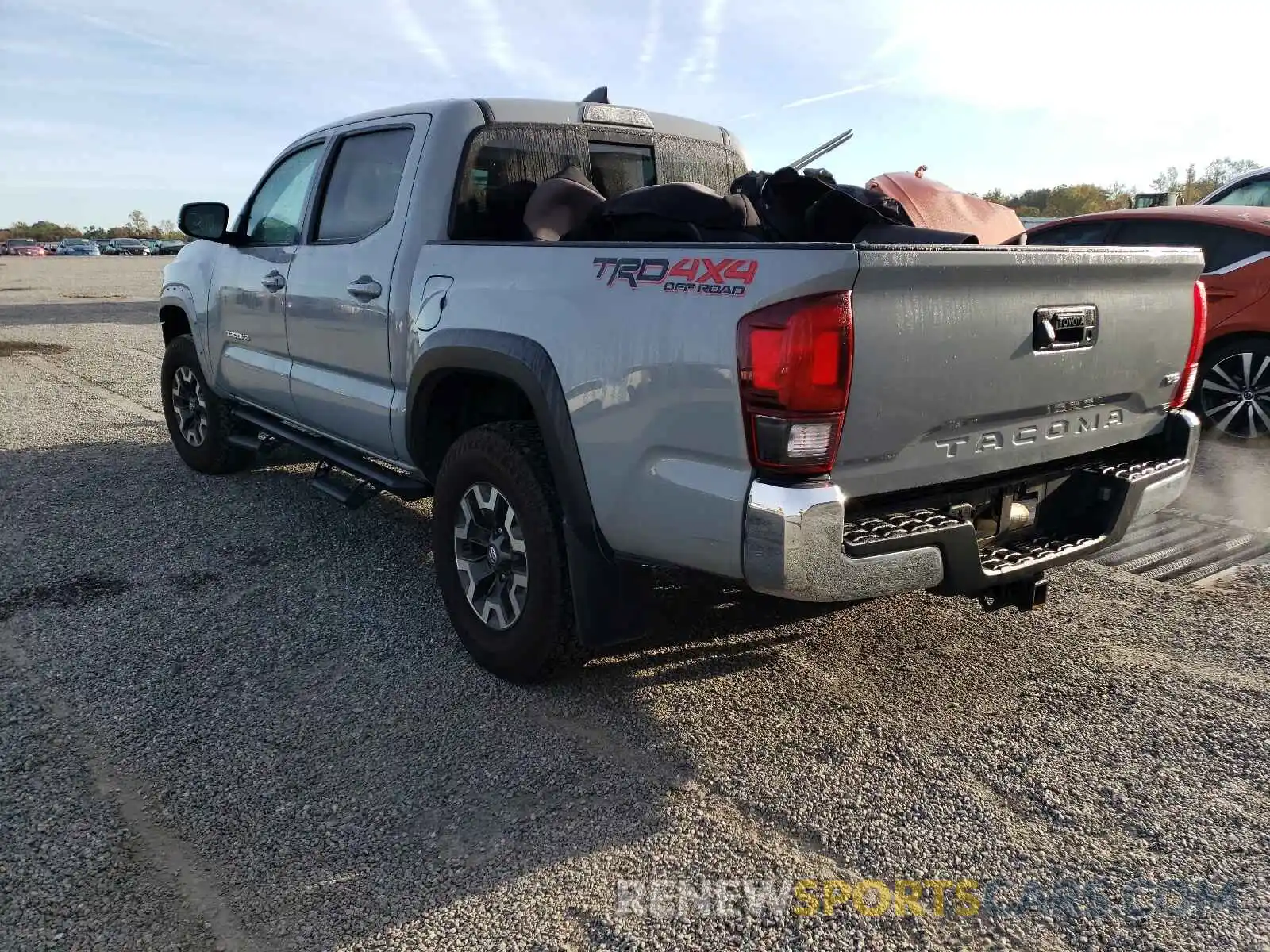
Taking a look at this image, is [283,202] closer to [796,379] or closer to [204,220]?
[204,220]

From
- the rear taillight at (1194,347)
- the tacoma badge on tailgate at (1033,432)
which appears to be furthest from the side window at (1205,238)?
the tacoma badge on tailgate at (1033,432)

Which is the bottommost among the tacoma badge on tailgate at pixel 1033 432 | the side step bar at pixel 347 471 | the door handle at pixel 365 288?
the side step bar at pixel 347 471

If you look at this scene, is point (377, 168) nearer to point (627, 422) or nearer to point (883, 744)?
point (627, 422)

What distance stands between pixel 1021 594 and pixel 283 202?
4060 mm

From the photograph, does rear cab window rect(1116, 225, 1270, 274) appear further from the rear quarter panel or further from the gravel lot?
the rear quarter panel

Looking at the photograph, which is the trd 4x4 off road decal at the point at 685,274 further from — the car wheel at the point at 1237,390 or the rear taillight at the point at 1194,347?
the car wheel at the point at 1237,390

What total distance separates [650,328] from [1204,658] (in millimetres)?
2550

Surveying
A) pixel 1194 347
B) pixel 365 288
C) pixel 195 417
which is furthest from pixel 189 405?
pixel 1194 347

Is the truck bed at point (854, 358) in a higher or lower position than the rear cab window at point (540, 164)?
lower

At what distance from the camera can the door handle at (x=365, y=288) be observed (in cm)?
407

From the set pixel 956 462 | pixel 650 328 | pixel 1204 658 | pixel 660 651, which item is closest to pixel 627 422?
pixel 650 328

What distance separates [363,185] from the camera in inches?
175

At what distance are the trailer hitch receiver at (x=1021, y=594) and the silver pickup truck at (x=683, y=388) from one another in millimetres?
13

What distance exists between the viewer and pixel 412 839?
8.72 ft
